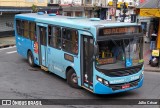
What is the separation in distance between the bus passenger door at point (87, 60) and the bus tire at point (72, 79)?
75 centimetres

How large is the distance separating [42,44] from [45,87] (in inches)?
106

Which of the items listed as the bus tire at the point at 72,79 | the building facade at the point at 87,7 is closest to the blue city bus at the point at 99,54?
the bus tire at the point at 72,79

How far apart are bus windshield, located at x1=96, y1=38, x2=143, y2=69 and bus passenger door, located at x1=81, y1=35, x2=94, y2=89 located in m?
0.42

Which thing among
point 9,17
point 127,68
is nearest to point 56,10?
point 9,17

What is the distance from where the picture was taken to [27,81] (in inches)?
494

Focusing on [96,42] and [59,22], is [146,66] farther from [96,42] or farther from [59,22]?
[96,42]

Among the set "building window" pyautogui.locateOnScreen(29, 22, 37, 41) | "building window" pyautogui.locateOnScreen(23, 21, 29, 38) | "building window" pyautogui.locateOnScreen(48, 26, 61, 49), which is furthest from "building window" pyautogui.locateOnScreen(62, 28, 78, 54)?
"building window" pyautogui.locateOnScreen(23, 21, 29, 38)

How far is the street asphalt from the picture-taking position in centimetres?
1045

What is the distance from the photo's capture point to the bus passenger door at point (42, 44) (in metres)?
13.4

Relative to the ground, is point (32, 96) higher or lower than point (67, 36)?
lower

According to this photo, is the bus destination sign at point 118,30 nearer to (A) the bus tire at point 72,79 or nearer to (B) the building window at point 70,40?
(B) the building window at point 70,40

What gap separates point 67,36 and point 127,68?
2856 millimetres

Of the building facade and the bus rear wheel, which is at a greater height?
the building facade

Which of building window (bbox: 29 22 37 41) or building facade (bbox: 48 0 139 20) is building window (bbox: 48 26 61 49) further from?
building facade (bbox: 48 0 139 20)
